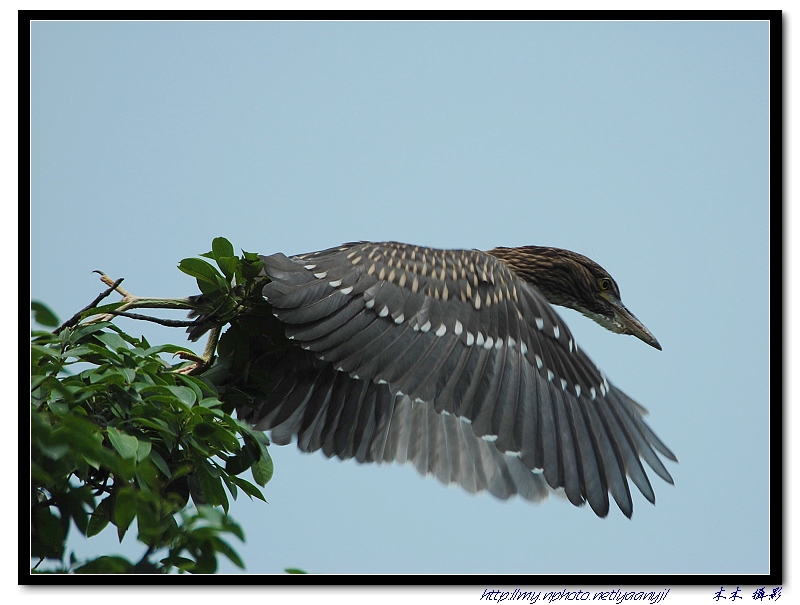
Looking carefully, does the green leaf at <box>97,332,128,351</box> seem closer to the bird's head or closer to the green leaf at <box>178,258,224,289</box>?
the green leaf at <box>178,258,224,289</box>

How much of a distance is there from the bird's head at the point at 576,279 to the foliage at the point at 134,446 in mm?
1787

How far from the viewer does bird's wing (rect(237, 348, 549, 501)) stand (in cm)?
370

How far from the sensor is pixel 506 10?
3.27 m

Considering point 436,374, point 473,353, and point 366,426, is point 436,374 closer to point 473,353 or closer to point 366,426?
point 473,353

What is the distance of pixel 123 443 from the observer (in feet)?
7.70

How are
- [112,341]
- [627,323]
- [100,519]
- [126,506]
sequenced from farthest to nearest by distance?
[627,323] < [112,341] < [100,519] < [126,506]

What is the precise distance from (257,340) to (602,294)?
1.94 meters

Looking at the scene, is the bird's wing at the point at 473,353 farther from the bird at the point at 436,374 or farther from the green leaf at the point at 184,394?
the green leaf at the point at 184,394

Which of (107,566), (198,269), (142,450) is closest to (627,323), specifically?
(198,269)

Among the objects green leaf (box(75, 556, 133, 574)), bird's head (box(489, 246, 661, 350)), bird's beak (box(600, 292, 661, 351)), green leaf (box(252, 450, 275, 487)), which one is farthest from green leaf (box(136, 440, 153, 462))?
bird's beak (box(600, 292, 661, 351))

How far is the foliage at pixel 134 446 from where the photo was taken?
2.01 metres

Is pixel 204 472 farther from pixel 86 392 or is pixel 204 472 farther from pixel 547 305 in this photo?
pixel 547 305

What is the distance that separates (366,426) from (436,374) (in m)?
0.76

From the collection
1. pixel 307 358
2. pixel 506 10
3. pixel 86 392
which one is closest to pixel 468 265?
pixel 307 358
